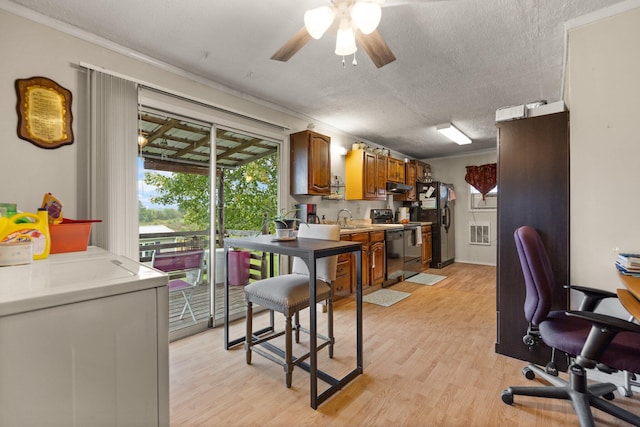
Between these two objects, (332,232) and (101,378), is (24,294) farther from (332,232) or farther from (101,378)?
(332,232)

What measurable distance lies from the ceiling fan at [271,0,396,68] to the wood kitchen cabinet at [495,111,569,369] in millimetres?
1268

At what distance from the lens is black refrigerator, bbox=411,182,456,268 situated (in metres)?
5.81

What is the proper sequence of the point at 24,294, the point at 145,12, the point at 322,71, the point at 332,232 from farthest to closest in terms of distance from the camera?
the point at 322,71, the point at 332,232, the point at 145,12, the point at 24,294

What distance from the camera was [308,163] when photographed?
11.7ft

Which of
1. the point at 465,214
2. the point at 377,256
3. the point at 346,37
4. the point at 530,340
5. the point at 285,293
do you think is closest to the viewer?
the point at 346,37

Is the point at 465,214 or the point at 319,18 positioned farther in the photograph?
the point at 465,214

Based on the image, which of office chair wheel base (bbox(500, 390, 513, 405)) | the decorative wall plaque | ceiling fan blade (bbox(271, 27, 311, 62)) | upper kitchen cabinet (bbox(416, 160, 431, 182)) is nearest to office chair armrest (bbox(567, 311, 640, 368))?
office chair wheel base (bbox(500, 390, 513, 405))

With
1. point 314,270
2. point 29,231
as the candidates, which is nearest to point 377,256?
point 314,270

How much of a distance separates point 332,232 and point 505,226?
A: 1.36m

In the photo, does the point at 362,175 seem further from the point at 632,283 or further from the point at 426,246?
the point at 632,283

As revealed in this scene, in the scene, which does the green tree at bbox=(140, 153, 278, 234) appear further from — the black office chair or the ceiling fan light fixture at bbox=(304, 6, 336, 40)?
the black office chair

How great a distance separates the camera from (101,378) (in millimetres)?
769

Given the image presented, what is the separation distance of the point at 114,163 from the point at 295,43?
1.59 metres

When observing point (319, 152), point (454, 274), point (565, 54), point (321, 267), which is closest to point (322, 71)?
point (319, 152)
